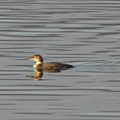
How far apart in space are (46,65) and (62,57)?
36.1 inches

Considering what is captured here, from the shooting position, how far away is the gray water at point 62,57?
1858 cm

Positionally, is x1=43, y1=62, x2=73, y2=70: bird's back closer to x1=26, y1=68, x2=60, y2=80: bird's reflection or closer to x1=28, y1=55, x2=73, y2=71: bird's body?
x1=28, y1=55, x2=73, y2=71: bird's body

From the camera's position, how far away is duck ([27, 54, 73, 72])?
2311 centimetres

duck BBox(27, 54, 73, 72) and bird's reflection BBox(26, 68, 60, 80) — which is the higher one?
duck BBox(27, 54, 73, 72)

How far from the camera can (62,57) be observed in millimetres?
24828

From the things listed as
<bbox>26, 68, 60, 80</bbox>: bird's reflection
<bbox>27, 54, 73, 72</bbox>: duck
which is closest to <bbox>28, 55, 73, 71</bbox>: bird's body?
<bbox>27, 54, 73, 72</bbox>: duck

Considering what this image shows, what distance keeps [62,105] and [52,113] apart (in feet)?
2.33

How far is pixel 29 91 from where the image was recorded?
20250 millimetres

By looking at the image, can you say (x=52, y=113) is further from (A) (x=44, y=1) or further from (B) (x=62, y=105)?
(A) (x=44, y=1)

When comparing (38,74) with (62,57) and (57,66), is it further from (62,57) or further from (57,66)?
(62,57)

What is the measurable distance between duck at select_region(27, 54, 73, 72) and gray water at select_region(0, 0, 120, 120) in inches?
5.9

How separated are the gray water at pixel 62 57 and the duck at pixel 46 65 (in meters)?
0.15

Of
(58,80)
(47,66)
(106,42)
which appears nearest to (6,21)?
(106,42)

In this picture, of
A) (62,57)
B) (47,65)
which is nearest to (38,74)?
(47,65)
